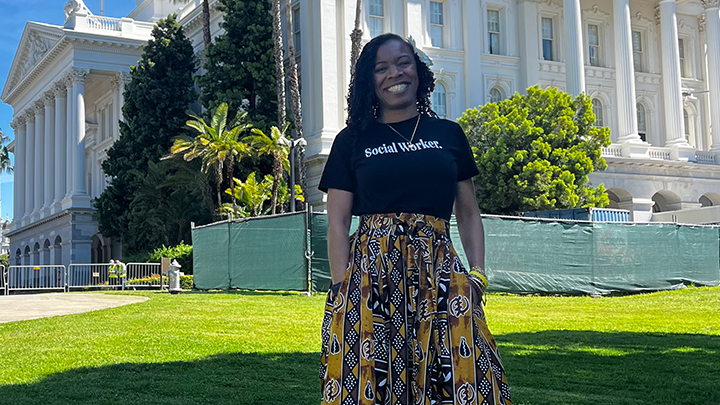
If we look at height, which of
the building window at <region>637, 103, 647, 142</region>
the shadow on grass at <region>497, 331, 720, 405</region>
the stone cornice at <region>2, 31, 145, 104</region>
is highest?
the stone cornice at <region>2, 31, 145, 104</region>

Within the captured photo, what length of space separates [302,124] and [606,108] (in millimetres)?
16614

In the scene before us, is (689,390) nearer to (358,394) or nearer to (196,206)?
(358,394)

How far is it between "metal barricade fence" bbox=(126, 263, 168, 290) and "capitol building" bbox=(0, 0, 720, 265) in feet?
23.8

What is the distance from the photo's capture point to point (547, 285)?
1972cm

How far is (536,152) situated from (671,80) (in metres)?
15.0

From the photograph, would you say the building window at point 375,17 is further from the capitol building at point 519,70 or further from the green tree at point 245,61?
the green tree at point 245,61

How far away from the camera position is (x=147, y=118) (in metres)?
41.1

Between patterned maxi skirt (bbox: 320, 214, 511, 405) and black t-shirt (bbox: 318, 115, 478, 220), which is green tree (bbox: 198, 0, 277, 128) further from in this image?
patterned maxi skirt (bbox: 320, 214, 511, 405)

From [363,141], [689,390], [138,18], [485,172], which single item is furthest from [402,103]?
[138,18]

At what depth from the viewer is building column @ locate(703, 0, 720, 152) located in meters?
43.3

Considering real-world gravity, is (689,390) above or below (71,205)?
below

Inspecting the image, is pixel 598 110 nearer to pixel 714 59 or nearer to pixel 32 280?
pixel 714 59

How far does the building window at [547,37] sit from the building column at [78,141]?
26.8 metres

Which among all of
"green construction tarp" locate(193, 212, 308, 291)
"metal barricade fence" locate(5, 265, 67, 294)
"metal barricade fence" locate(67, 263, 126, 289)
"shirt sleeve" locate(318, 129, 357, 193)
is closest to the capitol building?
"metal barricade fence" locate(67, 263, 126, 289)
